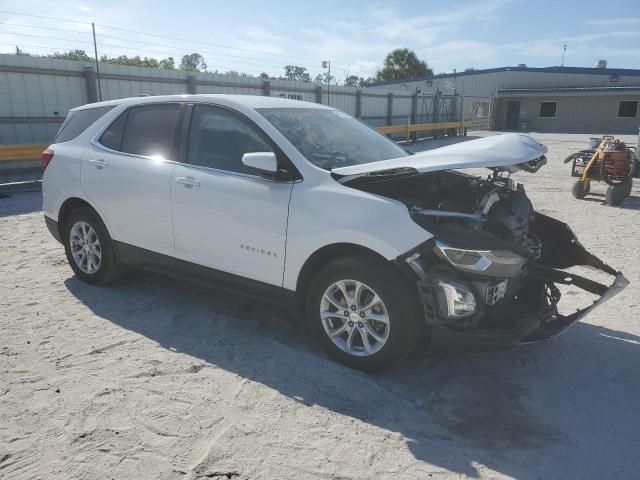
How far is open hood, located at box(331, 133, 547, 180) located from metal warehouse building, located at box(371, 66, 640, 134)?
113ft

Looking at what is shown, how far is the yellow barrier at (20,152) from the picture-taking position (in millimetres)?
10664

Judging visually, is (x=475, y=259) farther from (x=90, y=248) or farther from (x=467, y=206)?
(x=90, y=248)

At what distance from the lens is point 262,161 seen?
3463 mm

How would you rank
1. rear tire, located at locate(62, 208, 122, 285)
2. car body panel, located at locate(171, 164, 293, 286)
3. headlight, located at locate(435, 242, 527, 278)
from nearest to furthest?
headlight, located at locate(435, 242, 527, 278), car body panel, located at locate(171, 164, 293, 286), rear tire, located at locate(62, 208, 122, 285)

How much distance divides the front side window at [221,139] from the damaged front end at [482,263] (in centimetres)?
96

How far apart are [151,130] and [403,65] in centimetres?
6943

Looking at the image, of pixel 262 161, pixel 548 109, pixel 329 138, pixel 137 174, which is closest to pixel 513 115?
pixel 548 109

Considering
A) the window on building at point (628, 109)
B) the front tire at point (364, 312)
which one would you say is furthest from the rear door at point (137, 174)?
the window on building at point (628, 109)

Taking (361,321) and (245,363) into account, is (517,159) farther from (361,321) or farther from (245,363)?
(245,363)

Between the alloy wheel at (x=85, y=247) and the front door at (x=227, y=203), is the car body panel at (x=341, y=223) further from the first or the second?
the alloy wheel at (x=85, y=247)

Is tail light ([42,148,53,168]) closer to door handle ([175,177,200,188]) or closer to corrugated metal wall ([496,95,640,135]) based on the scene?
→ door handle ([175,177,200,188])

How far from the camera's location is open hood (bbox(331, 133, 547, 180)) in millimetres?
3170

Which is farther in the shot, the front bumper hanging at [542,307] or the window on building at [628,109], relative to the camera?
the window on building at [628,109]

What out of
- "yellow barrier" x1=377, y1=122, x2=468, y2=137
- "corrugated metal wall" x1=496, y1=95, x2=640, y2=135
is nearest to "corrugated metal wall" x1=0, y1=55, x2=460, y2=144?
"yellow barrier" x1=377, y1=122, x2=468, y2=137
